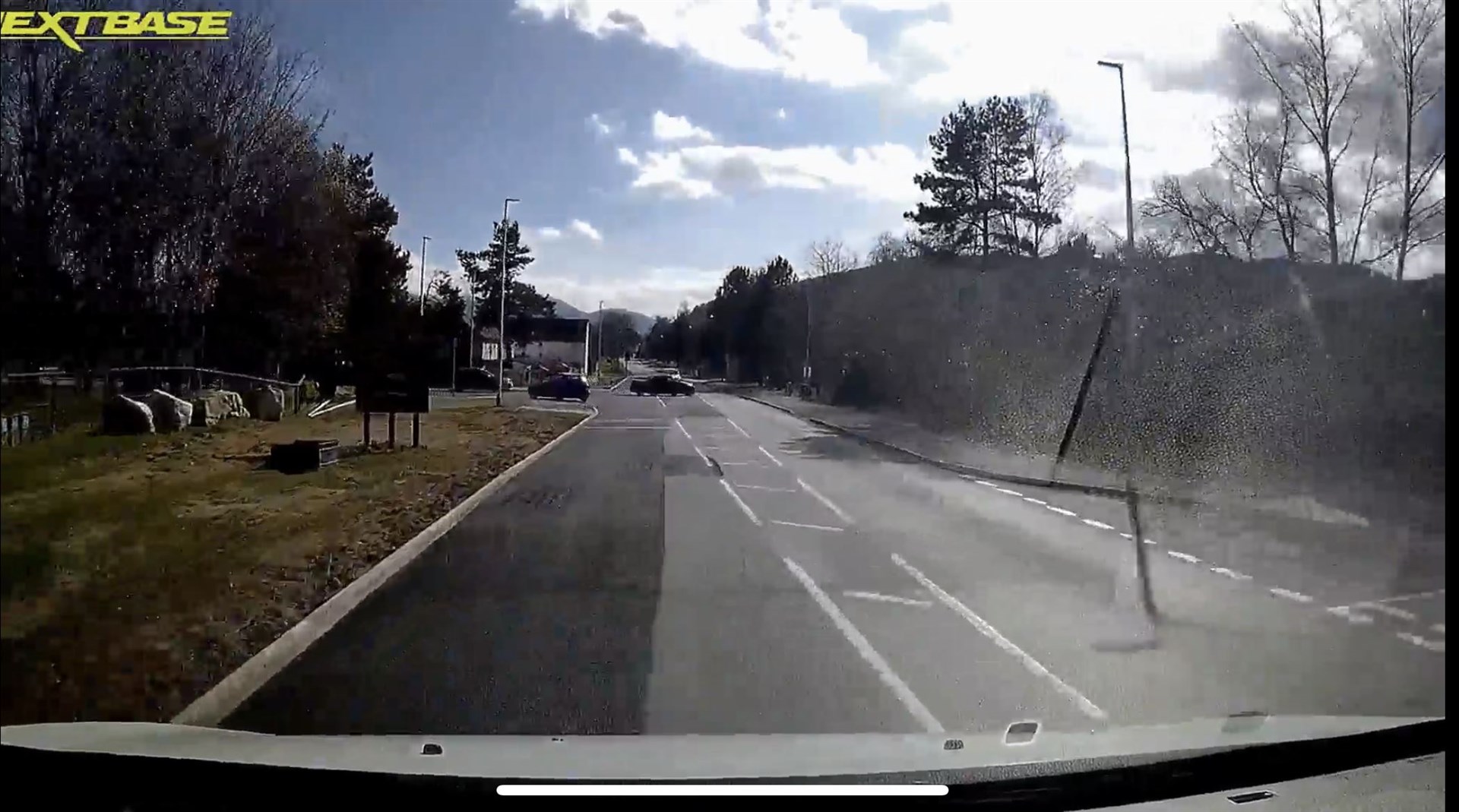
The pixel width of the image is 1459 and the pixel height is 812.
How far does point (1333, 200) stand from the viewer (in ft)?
55.8

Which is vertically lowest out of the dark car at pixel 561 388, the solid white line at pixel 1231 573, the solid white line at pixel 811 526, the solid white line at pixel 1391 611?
the solid white line at pixel 811 526

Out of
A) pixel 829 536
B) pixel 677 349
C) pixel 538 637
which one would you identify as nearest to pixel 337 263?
pixel 538 637

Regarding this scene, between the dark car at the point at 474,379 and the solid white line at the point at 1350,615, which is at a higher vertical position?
the dark car at the point at 474,379

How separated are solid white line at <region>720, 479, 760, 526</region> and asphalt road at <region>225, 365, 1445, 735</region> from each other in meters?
0.51

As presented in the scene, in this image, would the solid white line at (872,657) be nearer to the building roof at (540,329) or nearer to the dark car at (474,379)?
the building roof at (540,329)

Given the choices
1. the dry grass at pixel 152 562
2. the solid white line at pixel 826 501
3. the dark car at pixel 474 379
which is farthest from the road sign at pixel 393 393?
the dark car at pixel 474 379

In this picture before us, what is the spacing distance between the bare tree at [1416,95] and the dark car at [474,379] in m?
12.9

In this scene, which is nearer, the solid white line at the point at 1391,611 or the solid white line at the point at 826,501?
the solid white line at the point at 1391,611

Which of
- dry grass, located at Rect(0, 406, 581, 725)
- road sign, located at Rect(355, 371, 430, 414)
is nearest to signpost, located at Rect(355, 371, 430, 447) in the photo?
road sign, located at Rect(355, 371, 430, 414)

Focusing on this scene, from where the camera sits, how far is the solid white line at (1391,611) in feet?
27.9

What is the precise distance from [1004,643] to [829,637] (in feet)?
3.62

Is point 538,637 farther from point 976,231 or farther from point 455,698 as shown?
point 976,231

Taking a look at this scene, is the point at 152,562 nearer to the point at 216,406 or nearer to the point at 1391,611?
A: the point at 216,406

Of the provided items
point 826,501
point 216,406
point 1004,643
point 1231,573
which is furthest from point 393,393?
point 1231,573
